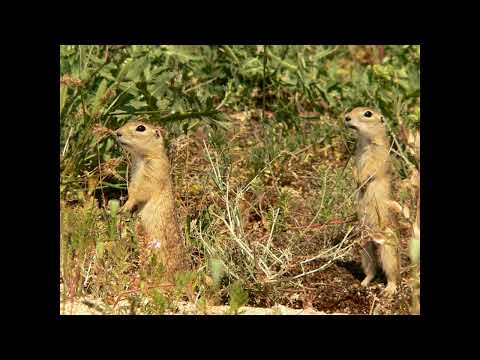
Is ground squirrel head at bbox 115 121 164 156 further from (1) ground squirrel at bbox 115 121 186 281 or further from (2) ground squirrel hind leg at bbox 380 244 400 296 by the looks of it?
(2) ground squirrel hind leg at bbox 380 244 400 296

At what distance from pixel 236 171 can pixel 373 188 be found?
1.31 metres

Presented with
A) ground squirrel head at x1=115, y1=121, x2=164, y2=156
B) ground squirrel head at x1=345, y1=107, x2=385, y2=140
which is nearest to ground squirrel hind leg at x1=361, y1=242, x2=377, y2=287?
ground squirrel head at x1=345, y1=107, x2=385, y2=140

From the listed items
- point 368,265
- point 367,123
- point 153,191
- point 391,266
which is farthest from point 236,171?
point 391,266

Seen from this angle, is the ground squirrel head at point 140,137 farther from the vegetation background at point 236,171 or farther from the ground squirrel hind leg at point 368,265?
the ground squirrel hind leg at point 368,265

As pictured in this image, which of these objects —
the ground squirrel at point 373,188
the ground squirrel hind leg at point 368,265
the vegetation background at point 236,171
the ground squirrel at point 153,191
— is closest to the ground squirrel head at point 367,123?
the ground squirrel at point 373,188

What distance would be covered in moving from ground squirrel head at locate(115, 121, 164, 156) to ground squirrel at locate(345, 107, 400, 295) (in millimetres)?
1563

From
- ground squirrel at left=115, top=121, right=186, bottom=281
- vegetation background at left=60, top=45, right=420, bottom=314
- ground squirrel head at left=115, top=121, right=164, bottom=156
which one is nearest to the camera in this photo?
vegetation background at left=60, top=45, right=420, bottom=314

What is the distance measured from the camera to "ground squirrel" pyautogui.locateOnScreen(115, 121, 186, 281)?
6188mm

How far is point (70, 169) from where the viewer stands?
6895 mm

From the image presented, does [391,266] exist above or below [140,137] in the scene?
below

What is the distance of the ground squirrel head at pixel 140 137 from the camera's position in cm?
653

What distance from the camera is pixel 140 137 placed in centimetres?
655

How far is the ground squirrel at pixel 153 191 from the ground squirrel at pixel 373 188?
1343mm

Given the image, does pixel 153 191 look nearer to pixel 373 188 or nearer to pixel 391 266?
pixel 373 188
